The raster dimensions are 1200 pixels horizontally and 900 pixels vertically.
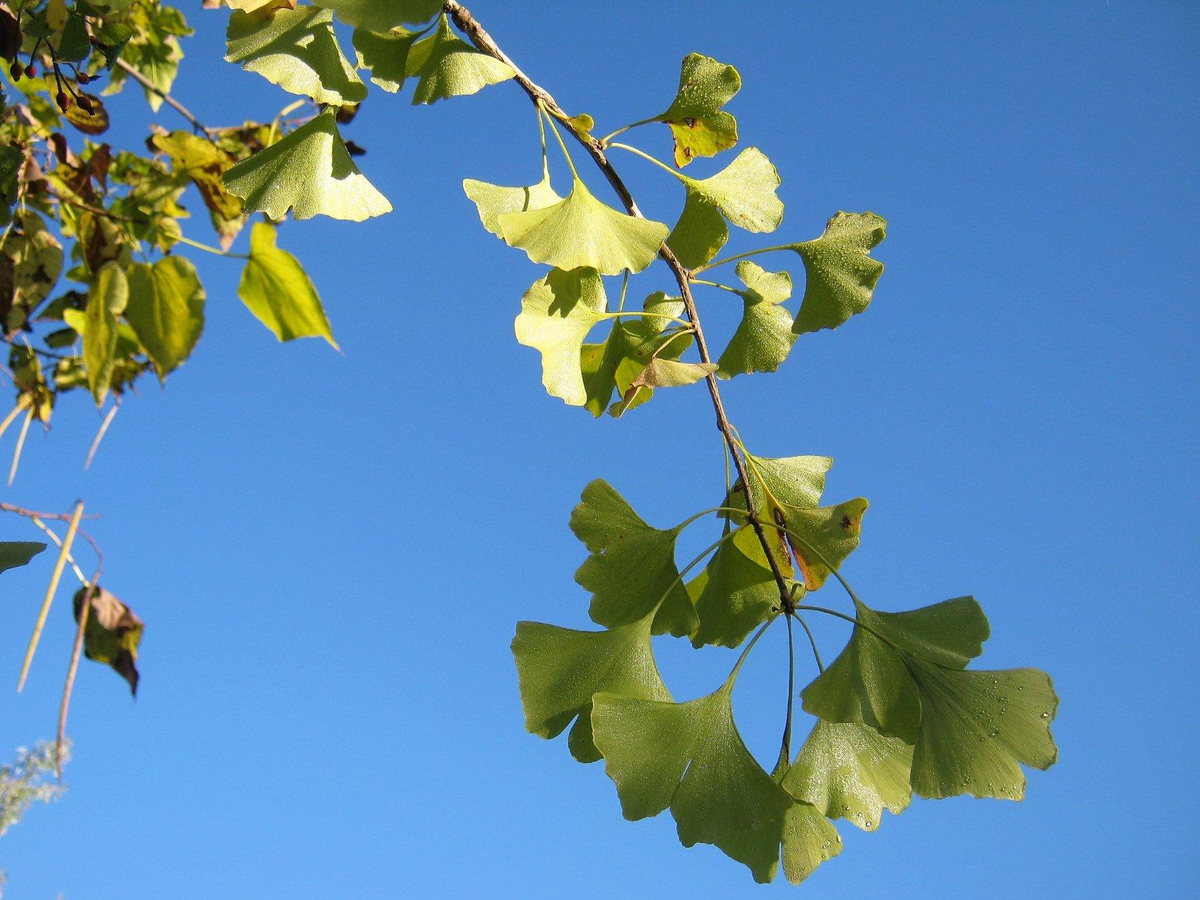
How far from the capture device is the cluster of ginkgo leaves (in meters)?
0.48

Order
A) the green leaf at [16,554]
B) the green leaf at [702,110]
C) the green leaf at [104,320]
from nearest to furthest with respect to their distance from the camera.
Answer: the green leaf at [104,320] → the green leaf at [16,554] → the green leaf at [702,110]

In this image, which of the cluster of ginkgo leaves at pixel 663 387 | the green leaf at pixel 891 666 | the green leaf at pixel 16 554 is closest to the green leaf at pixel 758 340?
the cluster of ginkgo leaves at pixel 663 387

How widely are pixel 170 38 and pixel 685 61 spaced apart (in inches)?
42.7

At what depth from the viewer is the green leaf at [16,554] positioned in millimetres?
514

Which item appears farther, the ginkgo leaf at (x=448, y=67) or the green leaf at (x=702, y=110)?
the green leaf at (x=702, y=110)

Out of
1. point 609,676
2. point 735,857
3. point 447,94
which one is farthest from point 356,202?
point 735,857

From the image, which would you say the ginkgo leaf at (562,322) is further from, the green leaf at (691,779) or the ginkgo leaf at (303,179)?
the green leaf at (691,779)

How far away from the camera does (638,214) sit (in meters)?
0.58

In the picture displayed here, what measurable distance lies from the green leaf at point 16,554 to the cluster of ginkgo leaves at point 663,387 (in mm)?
147

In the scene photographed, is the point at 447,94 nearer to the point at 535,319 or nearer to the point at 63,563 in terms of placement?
the point at 535,319

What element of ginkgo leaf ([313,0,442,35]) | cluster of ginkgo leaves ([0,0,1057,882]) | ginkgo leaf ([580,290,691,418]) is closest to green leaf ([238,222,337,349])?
cluster of ginkgo leaves ([0,0,1057,882])

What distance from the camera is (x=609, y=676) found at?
0.58 metres

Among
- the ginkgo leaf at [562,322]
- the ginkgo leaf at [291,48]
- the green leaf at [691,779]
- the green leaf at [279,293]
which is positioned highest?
the ginkgo leaf at [291,48]

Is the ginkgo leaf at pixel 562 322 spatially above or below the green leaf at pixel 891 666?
above
